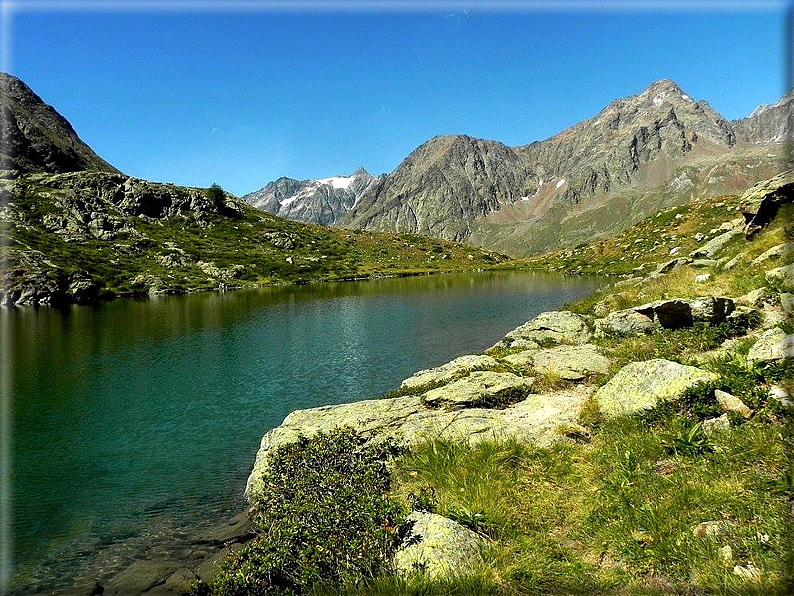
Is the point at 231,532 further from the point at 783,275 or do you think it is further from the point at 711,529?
the point at 783,275

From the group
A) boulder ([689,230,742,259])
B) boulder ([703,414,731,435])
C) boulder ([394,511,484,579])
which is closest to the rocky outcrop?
boulder ([703,414,731,435])

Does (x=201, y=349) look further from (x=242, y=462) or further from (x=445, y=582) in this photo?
(x=445, y=582)

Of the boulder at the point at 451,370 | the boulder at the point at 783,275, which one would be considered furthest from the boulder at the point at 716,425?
the boulder at the point at 451,370

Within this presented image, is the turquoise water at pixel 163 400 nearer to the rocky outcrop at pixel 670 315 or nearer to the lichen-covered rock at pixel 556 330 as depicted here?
the lichen-covered rock at pixel 556 330

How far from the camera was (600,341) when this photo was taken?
24.4m

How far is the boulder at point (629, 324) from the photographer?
2309 cm

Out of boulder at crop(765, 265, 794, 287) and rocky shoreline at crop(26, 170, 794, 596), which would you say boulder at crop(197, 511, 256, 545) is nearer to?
rocky shoreline at crop(26, 170, 794, 596)

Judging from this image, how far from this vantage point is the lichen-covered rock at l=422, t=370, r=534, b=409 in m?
18.3

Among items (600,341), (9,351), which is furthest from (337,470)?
(9,351)

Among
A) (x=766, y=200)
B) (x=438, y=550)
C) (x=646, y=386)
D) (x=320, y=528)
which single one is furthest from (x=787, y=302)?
(x=766, y=200)

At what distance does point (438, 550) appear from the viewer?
8906mm

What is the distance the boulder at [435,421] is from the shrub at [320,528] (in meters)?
2.78

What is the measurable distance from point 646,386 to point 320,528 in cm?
Result: 1045

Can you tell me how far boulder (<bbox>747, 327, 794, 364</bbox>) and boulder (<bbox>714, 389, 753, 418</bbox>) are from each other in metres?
1.60
